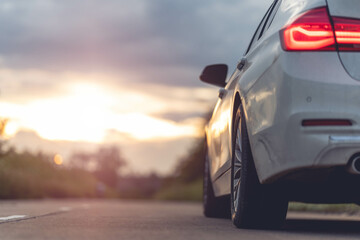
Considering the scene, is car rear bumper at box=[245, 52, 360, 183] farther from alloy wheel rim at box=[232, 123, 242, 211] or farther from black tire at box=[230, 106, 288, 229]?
alloy wheel rim at box=[232, 123, 242, 211]

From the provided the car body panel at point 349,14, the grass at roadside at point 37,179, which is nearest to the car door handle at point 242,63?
the car body panel at point 349,14

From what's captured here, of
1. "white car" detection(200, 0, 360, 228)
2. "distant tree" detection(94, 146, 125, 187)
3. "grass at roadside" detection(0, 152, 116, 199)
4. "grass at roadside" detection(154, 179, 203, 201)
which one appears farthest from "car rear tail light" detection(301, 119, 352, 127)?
"distant tree" detection(94, 146, 125, 187)

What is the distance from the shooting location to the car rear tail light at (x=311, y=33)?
177 inches

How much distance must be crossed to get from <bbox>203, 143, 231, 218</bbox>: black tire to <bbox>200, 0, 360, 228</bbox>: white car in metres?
3.10

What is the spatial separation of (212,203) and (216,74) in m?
1.85

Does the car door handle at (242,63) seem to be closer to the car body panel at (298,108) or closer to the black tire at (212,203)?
A: the car body panel at (298,108)

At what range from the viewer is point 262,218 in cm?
522

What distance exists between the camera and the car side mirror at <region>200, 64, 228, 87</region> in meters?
7.52

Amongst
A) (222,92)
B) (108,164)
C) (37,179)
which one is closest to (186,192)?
(37,179)

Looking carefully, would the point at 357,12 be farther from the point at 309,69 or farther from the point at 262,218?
the point at 262,218

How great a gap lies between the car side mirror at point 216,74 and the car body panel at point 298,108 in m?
2.46

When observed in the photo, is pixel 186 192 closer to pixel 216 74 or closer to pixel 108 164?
pixel 216 74

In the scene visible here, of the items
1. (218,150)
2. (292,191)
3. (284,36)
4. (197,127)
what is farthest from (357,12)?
(197,127)

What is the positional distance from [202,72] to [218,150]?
0.94m
